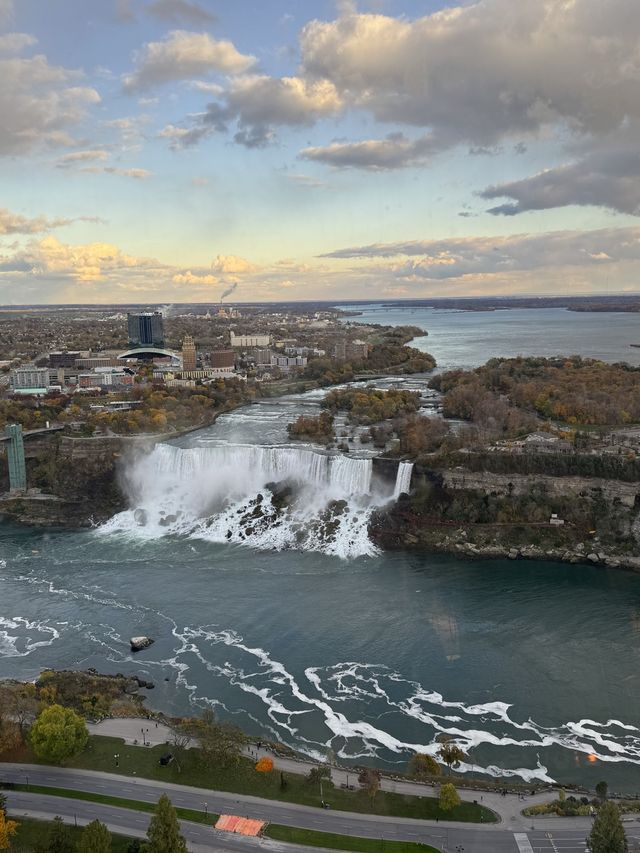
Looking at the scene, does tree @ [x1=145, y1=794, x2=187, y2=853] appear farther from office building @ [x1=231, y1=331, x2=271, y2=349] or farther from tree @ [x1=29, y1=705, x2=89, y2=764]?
office building @ [x1=231, y1=331, x2=271, y2=349]

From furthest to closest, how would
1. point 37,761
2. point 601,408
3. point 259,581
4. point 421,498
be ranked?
point 601,408 < point 421,498 < point 259,581 < point 37,761

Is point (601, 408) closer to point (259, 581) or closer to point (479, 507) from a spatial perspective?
point (479, 507)

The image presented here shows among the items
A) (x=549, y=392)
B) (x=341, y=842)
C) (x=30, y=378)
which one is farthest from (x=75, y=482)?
(x=549, y=392)

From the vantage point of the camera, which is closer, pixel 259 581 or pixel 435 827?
pixel 435 827

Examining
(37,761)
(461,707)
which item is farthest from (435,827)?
(37,761)

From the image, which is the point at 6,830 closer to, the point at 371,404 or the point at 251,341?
the point at 371,404

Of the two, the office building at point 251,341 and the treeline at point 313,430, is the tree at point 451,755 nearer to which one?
the treeline at point 313,430
